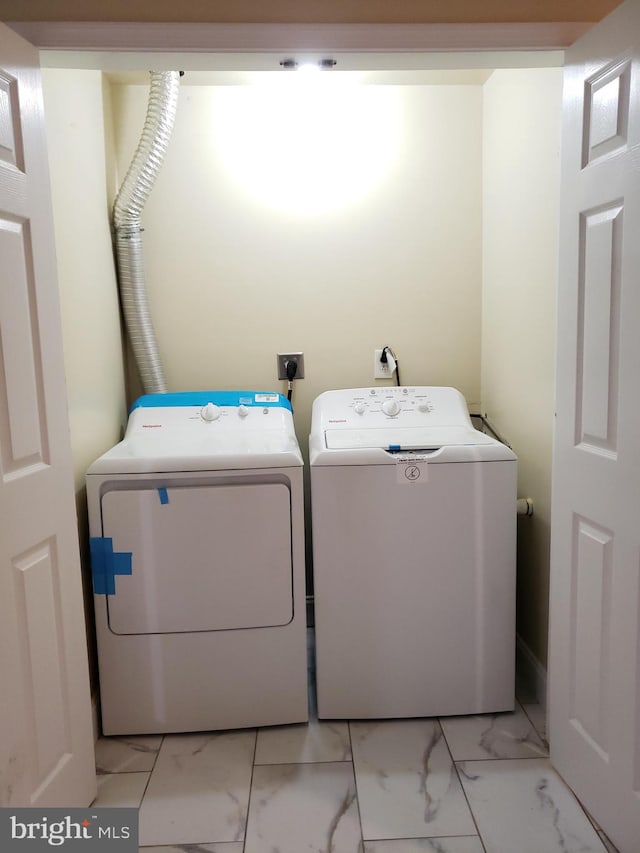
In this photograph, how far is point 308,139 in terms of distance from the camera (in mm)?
2379

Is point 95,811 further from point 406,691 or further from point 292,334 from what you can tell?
point 292,334

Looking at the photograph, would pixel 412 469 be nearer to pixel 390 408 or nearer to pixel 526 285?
pixel 390 408

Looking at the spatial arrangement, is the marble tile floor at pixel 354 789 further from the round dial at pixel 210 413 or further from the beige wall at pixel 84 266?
the round dial at pixel 210 413

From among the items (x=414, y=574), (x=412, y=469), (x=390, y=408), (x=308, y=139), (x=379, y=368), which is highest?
(x=308, y=139)

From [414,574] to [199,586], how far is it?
2.21ft

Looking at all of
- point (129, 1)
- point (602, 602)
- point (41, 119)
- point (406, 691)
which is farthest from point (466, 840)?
point (129, 1)

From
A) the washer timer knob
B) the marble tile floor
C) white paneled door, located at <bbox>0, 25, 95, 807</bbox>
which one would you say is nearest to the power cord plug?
the washer timer knob

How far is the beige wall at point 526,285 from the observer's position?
1884mm

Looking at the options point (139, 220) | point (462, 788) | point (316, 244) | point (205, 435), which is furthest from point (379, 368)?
point (462, 788)

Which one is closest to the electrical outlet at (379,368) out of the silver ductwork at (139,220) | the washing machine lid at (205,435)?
the washing machine lid at (205,435)

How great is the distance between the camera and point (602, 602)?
4.68 feet

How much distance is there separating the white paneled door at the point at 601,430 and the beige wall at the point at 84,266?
4.62ft

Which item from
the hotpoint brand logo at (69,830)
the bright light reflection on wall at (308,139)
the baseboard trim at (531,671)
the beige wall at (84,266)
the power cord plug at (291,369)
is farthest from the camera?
the power cord plug at (291,369)

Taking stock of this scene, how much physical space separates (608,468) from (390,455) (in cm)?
66
